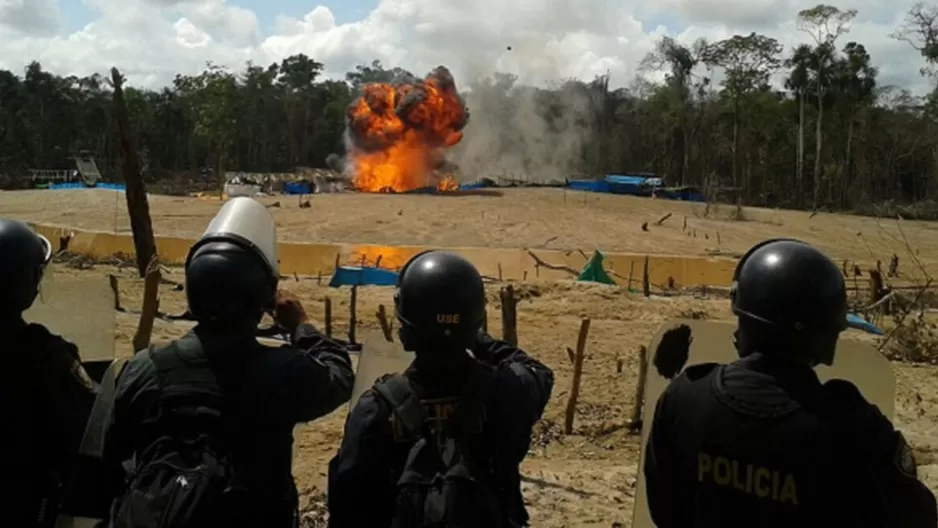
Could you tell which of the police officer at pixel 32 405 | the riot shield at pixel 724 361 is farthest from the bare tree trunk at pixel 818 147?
the police officer at pixel 32 405

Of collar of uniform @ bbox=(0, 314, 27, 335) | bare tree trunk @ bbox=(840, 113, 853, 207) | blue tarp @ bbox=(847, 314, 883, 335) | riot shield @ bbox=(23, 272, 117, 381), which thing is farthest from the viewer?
bare tree trunk @ bbox=(840, 113, 853, 207)

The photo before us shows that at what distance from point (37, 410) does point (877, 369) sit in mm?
2484

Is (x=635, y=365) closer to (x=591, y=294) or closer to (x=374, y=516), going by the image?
(x=591, y=294)

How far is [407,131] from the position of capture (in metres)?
50.2

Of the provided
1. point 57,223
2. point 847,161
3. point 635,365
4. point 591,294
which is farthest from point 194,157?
point 635,365

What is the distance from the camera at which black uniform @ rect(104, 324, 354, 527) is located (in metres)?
2.41

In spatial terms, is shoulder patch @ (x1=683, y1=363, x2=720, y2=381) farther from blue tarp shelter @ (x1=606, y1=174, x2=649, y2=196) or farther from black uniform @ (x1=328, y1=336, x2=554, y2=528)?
blue tarp shelter @ (x1=606, y1=174, x2=649, y2=196)

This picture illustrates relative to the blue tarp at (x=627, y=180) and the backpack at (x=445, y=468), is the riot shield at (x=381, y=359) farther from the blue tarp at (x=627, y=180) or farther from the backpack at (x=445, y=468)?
the blue tarp at (x=627, y=180)

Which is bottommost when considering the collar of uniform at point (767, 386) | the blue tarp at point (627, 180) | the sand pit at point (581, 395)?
the sand pit at point (581, 395)

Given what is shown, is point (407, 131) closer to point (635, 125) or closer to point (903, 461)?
point (635, 125)

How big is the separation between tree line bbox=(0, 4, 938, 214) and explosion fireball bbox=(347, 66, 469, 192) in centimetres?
511

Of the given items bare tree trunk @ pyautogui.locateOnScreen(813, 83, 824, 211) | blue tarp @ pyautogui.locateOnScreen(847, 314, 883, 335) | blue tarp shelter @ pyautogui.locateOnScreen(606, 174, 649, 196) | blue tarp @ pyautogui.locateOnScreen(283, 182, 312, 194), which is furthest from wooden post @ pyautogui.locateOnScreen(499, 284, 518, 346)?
bare tree trunk @ pyautogui.locateOnScreen(813, 83, 824, 211)

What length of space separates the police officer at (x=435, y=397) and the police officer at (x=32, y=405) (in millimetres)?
795

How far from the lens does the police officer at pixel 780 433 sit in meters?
2.04
